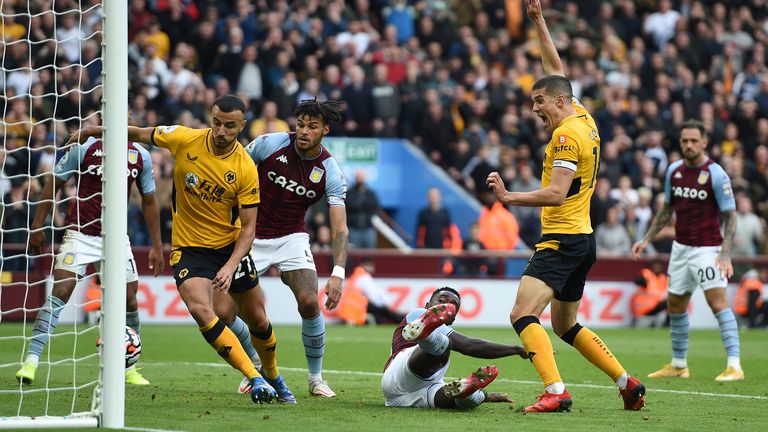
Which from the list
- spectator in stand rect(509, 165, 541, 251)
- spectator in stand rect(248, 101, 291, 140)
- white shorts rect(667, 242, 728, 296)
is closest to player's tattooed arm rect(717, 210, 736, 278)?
white shorts rect(667, 242, 728, 296)

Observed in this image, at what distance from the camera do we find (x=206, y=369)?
39.1 ft

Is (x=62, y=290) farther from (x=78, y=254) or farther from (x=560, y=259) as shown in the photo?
(x=560, y=259)

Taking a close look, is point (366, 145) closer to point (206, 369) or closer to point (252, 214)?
point (206, 369)

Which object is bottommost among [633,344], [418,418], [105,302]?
[633,344]

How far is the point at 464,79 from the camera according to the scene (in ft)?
81.0

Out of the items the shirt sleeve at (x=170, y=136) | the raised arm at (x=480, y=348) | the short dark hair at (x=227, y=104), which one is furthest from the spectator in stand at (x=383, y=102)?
the raised arm at (x=480, y=348)

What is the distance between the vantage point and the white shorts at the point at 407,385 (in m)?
8.61

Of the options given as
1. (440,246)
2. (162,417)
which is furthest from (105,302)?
(440,246)

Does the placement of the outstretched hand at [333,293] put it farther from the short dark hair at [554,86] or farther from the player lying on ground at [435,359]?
the short dark hair at [554,86]

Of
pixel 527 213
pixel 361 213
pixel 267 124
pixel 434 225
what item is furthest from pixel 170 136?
pixel 527 213

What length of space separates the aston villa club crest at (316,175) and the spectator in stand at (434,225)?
11.5m

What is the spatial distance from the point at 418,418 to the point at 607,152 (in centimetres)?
1599

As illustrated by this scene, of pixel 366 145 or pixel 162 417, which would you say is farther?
pixel 366 145

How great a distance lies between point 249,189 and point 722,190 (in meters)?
5.39
